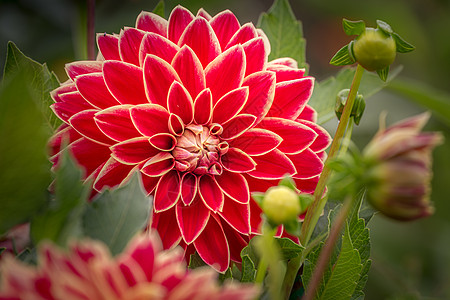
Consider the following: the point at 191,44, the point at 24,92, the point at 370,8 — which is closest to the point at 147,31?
the point at 191,44

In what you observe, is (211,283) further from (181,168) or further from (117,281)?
(181,168)

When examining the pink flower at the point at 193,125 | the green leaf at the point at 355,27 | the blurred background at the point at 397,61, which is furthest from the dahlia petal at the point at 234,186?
the blurred background at the point at 397,61

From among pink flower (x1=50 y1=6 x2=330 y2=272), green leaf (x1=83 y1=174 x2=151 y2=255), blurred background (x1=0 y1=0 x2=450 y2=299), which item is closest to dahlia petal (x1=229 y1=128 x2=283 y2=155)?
pink flower (x1=50 y1=6 x2=330 y2=272)

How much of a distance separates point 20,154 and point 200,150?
0.13 metres

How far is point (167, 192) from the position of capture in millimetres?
340

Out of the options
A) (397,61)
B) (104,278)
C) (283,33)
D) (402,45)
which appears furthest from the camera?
(397,61)

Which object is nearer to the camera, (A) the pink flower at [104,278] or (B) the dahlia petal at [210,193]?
(A) the pink flower at [104,278]

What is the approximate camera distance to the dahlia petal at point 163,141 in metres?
0.35

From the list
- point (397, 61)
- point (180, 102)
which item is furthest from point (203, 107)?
point (397, 61)

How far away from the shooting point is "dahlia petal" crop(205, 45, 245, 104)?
13.8 inches

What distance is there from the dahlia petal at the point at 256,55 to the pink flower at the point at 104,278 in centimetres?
Answer: 17

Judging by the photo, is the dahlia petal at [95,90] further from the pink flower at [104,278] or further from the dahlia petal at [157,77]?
the pink flower at [104,278]

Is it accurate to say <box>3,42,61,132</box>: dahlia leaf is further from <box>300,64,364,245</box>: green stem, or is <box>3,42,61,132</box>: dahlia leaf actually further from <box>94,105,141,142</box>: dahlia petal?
<box>300,64,364,245</box>: green stem

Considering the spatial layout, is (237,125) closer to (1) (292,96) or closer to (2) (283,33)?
(1) (292,96)
